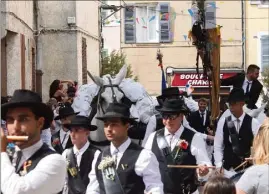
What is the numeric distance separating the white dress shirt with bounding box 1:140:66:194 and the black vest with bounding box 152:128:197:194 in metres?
3.66

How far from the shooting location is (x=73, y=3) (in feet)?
83.9

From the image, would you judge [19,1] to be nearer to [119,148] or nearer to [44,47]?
[44,47]

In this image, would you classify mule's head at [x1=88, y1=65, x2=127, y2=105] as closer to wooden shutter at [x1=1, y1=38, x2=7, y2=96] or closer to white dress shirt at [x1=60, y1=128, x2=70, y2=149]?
white dress shirt at [x1=60, y1=128, x2=70, y2=149]

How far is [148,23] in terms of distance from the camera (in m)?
38.5

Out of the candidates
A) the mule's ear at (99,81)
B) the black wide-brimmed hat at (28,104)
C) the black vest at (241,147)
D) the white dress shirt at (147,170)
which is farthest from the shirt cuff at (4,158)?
the mule's ear at (99,81)

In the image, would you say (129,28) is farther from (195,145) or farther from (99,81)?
(195,145)

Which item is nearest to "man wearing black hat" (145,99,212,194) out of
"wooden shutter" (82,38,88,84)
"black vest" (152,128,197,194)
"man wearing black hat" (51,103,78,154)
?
"black vest" (152,128,197,194)

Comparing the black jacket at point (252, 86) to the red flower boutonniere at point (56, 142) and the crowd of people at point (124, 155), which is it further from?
the red flower boutonniere at point (56, 142)

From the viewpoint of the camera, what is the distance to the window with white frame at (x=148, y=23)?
125 ft

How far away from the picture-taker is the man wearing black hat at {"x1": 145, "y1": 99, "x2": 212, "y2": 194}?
29.8 ft

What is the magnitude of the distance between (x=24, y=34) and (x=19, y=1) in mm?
Result: 925

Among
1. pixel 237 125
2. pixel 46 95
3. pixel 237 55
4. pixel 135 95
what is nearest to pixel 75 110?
pixel 135 95

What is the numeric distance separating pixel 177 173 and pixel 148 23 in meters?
29.6

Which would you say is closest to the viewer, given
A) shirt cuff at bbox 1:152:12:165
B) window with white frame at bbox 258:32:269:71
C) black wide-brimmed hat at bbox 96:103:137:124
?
shirt cuff at bbox 1:152:12:165
